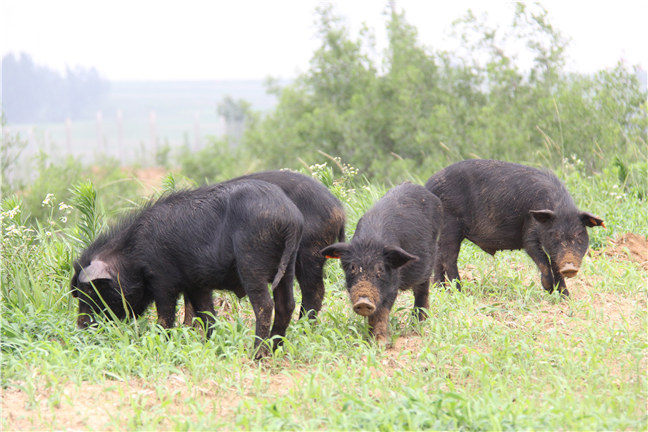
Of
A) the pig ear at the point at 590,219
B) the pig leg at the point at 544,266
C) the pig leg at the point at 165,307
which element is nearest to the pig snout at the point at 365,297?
the pig leg at the point at 165,307

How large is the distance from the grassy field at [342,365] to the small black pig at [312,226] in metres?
0.24

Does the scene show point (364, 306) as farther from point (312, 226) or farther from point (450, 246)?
point (450, 246)

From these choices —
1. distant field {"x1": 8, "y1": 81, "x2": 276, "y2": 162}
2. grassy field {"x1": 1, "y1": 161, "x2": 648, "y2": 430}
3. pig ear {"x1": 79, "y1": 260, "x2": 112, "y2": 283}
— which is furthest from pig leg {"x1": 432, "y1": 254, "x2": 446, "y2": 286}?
distant field {"x1": 8, "y1": 81, "x2": 276, "y2": 162}

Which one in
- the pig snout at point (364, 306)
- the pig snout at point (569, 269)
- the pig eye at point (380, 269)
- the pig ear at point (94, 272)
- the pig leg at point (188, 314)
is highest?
the pig eye at point (380, 269)

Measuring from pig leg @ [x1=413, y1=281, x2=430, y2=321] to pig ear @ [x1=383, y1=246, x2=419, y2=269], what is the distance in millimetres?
575

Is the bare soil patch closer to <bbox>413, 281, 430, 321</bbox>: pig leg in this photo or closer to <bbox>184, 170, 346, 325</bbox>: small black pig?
<bbox>184, 170, 346, 325</bbox>: small black pig

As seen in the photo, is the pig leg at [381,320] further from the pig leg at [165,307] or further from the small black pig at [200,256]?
the pig leg at [165,307]

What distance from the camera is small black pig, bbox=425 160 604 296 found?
18.0 ft

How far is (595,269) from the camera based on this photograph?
20.5 ft

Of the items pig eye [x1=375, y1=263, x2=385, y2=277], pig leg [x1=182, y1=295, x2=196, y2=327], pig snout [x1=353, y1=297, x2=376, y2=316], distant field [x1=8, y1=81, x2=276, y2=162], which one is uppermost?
pig eye [x1=375, y1=263, x2=385, y2=277]

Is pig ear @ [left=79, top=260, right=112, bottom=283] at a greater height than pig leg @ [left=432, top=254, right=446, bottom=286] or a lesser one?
greater

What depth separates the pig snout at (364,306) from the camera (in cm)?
426

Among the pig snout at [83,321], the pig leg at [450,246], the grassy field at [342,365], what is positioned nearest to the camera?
the grassy field at [342,365]

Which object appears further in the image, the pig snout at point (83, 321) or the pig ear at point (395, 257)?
the pig snout at point (83, 321)
